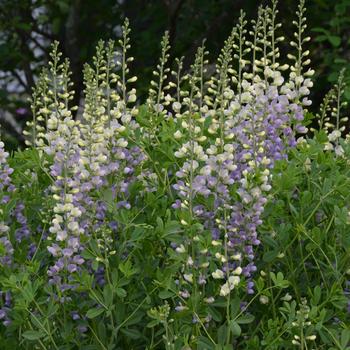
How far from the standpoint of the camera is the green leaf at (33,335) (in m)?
2.82

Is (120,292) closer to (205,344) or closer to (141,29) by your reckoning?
(205,344)

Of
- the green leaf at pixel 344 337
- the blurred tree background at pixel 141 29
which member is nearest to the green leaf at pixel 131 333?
the green leaf at pixel 344 337

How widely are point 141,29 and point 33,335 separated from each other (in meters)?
4.50

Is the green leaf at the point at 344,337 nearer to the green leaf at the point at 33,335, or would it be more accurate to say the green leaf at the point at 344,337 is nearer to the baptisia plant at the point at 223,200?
the baptisia plant at the point at 223,200

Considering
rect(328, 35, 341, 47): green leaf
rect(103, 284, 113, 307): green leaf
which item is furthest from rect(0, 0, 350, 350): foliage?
rect(328, 35, 341, 47): green leaf

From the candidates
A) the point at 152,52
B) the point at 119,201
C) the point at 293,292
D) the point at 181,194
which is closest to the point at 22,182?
the point at 119,201

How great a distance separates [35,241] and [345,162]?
3.46 ft

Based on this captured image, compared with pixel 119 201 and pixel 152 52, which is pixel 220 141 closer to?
pixel 119 201

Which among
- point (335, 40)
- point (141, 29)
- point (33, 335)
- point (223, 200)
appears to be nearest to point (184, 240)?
point (223, 200)

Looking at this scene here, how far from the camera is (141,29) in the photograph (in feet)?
23.2

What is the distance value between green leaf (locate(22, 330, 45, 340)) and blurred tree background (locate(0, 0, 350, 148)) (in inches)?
146

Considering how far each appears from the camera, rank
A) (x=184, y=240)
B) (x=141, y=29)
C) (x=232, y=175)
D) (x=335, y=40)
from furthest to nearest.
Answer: (x=141, y=29), (x=335, y=40), (x=232, y=175), (x=184, y=240)

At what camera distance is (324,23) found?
266 inches

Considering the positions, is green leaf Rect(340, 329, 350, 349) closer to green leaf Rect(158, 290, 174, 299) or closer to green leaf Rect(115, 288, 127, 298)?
green leaf Rect(158, 290, 174, 299)
